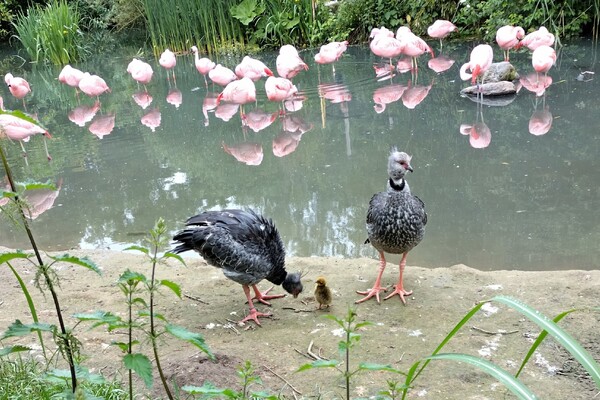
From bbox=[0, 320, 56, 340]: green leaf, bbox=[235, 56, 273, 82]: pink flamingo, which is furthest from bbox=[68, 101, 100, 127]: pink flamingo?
bbox=[0, 320, 56, 340]: green leaf

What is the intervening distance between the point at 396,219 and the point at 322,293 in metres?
0.63

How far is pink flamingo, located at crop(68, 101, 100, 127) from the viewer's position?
10.1 m

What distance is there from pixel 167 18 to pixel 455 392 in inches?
525

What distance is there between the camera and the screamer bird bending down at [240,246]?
12.0ft

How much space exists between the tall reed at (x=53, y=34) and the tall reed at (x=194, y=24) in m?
2.01

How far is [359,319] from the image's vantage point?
144 inches

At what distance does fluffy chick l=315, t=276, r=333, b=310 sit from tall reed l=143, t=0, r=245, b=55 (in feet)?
37.8

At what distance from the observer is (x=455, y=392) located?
280 cm


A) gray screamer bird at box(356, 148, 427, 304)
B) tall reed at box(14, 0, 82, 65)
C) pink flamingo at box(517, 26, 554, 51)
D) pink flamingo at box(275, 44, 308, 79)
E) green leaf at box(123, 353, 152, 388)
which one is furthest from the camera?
tall reed at box(14, 0, 82, 65)

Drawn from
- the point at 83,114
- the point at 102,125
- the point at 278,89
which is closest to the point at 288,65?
the point at 278,89

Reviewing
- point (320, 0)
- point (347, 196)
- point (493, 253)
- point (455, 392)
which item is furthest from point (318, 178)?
point (320, 0)

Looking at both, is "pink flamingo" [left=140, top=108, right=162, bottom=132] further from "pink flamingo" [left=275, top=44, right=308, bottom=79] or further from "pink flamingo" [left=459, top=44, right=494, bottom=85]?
"pink flamingo" [left=459, top=44, right=494, bottom=85]

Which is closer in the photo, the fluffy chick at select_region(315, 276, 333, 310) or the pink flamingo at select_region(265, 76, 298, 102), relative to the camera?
the fluffy chick at select_region(315, 276, 333, 310)

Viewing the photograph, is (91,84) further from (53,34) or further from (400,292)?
(400,292)
